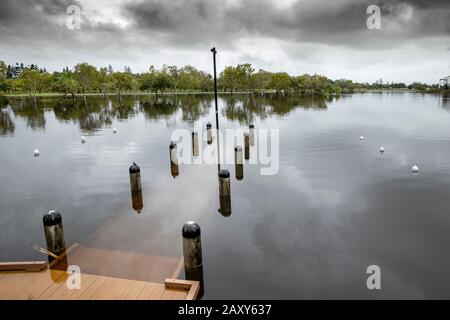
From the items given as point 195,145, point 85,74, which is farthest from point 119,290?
point 85,74

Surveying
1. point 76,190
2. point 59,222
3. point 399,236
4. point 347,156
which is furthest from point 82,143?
point 399,236

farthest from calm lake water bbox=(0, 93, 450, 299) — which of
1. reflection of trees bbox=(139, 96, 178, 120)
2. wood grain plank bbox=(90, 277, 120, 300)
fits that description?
reflection of trees bbox=(139, 96, 178, 120)

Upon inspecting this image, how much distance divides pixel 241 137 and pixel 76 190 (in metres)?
17.4

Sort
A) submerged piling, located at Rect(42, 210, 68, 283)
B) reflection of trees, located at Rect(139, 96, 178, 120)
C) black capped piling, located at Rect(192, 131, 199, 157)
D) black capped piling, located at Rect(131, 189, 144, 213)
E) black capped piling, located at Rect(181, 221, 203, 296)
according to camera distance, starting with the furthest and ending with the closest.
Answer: reflection of trees, located at Rect(139, 96, 178, 120), black capped piling, located at Rect(192, 131, 199, 157), black capped piling, located at Rect(131, 189, 144, 213), submerged piling, located at Rect(42, 210, 68, 283), black capped piling, located at Rect(181, 221, 203, 296)

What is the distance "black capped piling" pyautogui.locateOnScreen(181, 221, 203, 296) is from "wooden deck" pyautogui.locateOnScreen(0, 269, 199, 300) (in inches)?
32.1

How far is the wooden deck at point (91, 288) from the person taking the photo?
7105 mm

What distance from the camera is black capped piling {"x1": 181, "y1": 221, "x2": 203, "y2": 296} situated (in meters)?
7.81

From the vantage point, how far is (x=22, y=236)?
10.9 meters

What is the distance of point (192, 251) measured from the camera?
8109mm

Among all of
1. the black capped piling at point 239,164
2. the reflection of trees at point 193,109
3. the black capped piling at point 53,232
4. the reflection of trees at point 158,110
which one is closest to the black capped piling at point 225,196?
the black capped piling at point 239,164

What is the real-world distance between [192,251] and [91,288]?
264 centimetres

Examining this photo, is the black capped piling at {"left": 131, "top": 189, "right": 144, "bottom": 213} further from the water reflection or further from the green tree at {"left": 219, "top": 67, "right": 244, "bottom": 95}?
the green tree at {"left": 219, "top": 67, "right": 244, "bottom": 95}

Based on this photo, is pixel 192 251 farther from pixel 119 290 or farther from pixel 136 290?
pixel 119 290
